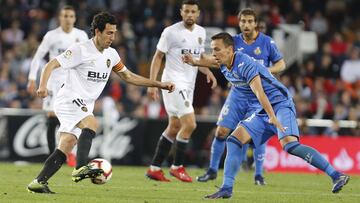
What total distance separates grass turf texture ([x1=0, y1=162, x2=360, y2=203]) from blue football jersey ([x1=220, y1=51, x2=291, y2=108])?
1.26m

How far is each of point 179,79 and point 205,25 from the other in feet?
34.6

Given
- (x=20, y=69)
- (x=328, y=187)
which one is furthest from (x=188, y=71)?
(x=20, y=69)

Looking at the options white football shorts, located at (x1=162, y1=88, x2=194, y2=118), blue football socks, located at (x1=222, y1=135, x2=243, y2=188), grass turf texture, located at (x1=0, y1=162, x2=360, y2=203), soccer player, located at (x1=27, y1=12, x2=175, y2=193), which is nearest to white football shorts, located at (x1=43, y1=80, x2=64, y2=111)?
grass turf texture, located at (x1=0, y1=162, x2=360, y2=203)

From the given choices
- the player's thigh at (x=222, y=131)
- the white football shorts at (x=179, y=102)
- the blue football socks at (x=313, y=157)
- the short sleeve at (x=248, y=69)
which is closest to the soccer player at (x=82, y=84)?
the short sleeve at (x=248, y=69)

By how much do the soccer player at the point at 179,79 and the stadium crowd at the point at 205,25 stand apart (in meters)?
7.05

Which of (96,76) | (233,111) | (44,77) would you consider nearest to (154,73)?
(233,111)

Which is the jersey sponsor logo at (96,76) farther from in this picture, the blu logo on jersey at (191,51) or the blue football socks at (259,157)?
the blue football socks at (259,157)

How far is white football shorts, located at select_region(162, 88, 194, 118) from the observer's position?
46.7ft

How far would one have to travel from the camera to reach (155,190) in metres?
12.2

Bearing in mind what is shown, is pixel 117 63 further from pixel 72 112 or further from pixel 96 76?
pixel 72 112

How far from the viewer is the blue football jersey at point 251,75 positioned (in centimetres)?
1094

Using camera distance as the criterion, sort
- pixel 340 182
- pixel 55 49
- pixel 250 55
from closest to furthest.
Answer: pixel 340 182 → pixel 250 55 → pixel 55 49

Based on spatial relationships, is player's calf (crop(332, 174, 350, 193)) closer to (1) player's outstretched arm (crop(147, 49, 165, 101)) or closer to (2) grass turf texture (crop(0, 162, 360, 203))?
(2) grass turf texture (crop(0, 162, 360, 203))

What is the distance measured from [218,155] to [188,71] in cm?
136
